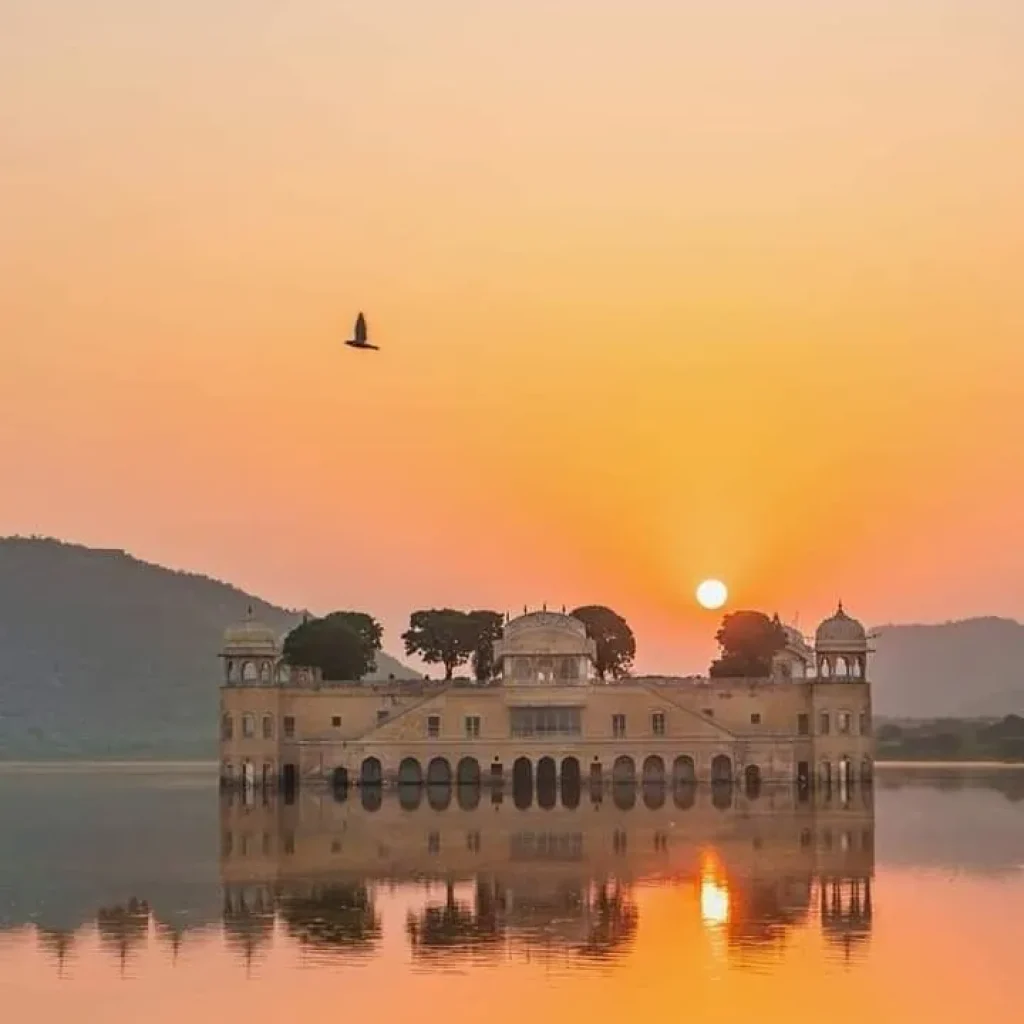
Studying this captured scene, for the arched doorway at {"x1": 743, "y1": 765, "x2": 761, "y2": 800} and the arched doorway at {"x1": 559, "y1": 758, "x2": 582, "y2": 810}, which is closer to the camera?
the arched doorway at {"x1": 743, "y1": 765, "x2": 761, "y2": 800}

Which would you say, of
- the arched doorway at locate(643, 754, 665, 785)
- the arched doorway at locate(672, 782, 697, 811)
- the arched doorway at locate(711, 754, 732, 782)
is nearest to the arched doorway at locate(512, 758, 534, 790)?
the arched doorway at locate(643, 754, 665, 785)

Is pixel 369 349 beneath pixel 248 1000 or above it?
above

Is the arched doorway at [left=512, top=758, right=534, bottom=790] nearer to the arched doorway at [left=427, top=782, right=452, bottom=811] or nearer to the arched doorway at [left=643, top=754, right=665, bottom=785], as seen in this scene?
the arched doorway at [left=427, top=782, right=452, bottom=811]

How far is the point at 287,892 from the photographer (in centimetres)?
4053

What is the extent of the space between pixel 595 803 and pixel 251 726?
16.8 m

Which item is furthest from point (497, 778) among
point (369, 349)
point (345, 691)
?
point (369, 349)

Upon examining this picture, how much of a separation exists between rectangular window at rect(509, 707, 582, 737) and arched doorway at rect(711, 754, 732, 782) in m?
5.21

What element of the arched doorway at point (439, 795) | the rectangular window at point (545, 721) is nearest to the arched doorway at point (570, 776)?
the rectangular window at point (545, 721)

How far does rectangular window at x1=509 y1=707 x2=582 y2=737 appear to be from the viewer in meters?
83.5

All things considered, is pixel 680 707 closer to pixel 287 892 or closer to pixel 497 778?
pixel 497 778

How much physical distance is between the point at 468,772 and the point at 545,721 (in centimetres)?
383

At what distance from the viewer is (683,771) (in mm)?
83375

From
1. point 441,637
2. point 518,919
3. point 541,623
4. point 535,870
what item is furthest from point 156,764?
point 518,919

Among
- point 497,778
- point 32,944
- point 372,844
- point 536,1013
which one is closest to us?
point 536,1013
